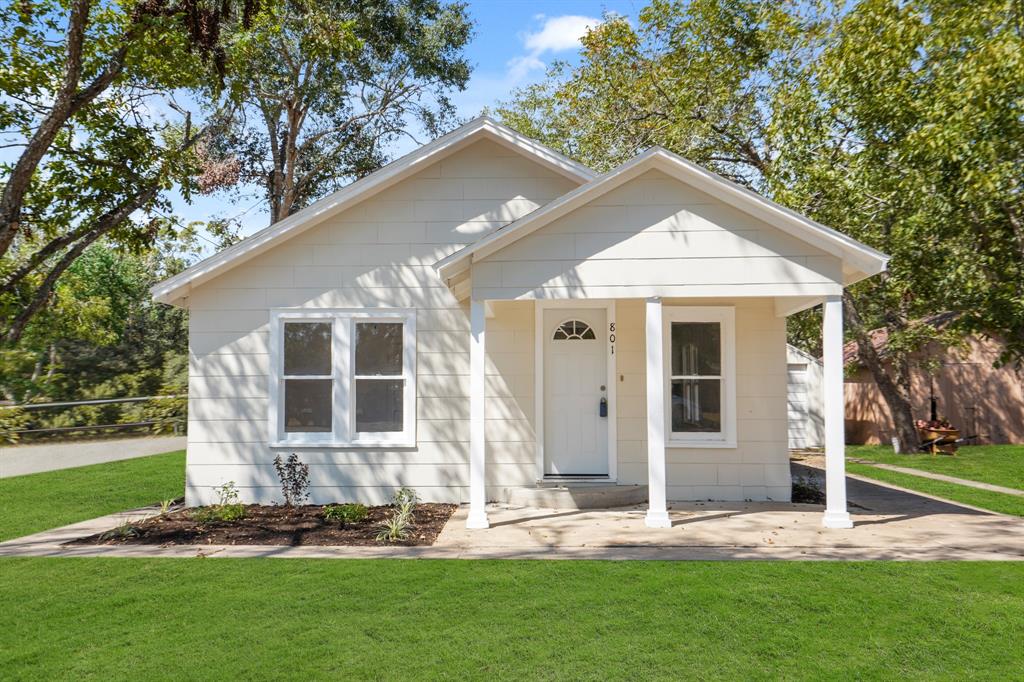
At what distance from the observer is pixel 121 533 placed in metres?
8.02

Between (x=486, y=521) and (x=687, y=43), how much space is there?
12.9 meters

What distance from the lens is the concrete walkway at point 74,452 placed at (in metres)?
15.0

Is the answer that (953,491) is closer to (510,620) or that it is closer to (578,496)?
(578,496)

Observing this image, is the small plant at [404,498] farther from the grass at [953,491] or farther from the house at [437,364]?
the grass at [953,491]

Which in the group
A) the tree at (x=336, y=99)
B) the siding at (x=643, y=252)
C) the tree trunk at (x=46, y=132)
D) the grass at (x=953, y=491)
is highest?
the tree at (x=336, y=99)

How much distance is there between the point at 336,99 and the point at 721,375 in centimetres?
1604

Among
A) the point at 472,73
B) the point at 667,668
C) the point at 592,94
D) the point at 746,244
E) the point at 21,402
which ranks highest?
the point at 472,73

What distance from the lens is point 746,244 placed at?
8.16m

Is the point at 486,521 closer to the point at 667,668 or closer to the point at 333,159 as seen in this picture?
the point at 667,668

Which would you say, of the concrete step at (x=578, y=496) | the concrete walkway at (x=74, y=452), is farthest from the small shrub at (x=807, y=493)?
the concrete walkway at (x=74, y=452)

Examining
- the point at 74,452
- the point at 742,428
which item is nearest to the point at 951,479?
the point at 742,428

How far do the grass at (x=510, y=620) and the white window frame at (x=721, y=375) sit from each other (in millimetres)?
3391

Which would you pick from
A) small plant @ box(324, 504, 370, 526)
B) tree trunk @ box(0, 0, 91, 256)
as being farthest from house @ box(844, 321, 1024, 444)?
tree trunk @ box(0, 0, 91, 256)

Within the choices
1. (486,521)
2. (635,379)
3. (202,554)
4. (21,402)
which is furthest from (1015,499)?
(21,402)
